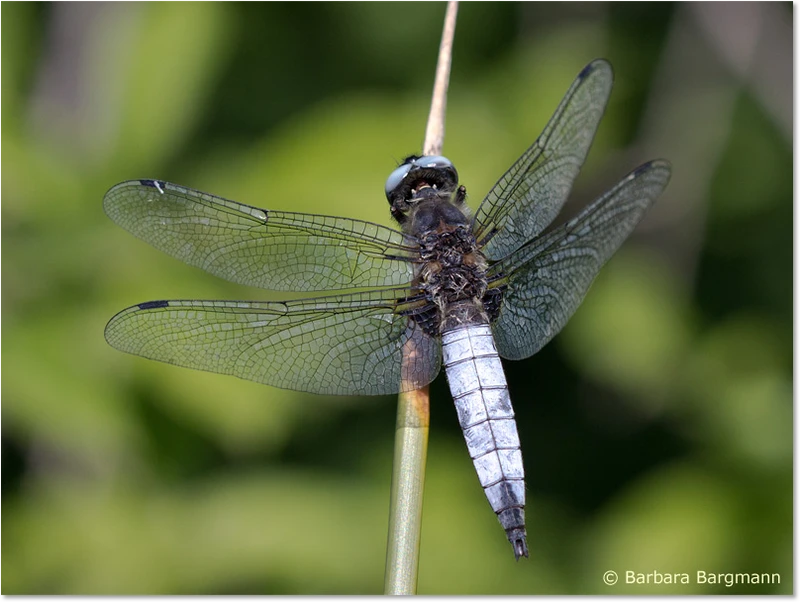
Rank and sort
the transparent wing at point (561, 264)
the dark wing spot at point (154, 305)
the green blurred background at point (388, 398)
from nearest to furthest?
the dark wing spot at point (154, 305) < the transparent wing at point (561, 264) < the green blurred background at point (388, 398)

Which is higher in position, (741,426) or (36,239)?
(36,239)

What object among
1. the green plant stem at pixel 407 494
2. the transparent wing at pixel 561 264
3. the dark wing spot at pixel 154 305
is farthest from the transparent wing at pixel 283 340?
the green plant stem at pixel 407 494

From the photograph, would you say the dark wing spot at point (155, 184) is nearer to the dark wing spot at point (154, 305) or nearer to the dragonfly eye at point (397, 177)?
the dark wing spot at point (154, 305)

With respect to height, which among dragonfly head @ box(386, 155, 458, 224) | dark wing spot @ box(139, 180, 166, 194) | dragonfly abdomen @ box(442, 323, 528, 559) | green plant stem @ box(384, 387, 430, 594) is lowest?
green plant stem @ box(384, 387, 430, 594)

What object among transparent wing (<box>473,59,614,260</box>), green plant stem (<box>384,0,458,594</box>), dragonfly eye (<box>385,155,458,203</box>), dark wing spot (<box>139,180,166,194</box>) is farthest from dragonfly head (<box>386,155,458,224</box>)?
green plant stem (<box>384,0,458,594</box>)

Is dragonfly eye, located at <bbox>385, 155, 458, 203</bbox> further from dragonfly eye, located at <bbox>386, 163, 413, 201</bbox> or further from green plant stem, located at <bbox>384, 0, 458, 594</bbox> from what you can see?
green plant stem, located at <bbox>384, 0, 458, 594</bbox>

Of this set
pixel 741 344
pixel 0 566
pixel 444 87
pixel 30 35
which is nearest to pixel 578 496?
pixel 741 344

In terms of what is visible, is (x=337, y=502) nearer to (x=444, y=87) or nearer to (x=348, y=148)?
(x=348, y=148)

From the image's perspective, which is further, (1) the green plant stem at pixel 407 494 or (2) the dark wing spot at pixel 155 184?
(2) the dark wing spot at pixel 155 184
